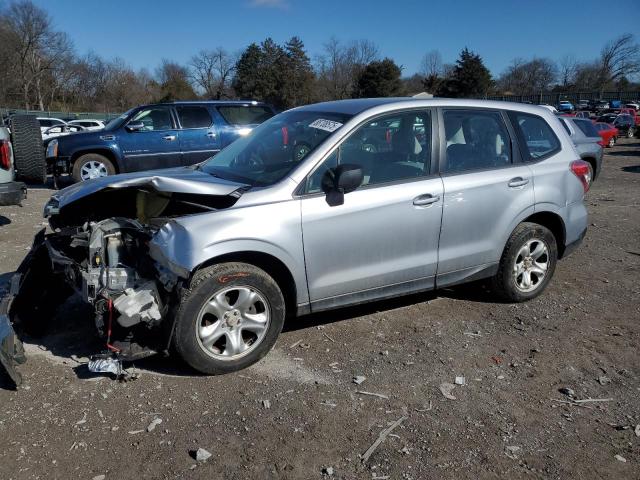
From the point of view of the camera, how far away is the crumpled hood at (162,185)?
11.8 feet

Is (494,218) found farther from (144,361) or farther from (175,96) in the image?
(175,96)

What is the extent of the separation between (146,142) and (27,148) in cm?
356

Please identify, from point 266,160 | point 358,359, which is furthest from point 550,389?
point 266,160

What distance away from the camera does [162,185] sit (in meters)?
3.63

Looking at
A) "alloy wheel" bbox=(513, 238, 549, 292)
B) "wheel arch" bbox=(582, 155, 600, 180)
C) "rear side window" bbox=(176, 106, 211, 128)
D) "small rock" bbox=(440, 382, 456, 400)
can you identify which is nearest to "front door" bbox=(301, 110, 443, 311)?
"small rock" bbox=(440, 382, 456, 400)

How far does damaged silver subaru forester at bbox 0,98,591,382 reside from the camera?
11.4ft

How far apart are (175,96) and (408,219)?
5945 centimetres

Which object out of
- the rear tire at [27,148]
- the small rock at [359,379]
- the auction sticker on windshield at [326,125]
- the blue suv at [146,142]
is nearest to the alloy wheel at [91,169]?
the blue suv at [146,142]

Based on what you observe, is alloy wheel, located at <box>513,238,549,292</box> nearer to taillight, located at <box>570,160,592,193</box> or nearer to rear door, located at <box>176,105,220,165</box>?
taillight, located at <box>570,160,592,193</box>

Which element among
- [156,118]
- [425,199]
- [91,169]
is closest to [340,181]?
[425,199]

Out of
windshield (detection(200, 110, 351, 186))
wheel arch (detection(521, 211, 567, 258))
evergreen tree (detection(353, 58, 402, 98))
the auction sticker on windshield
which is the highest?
Answer: evergreen tree (detection(353, 58, 402, 98))

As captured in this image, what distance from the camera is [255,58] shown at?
60.7 metres

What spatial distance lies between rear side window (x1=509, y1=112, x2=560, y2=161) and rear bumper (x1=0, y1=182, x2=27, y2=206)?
598 cm

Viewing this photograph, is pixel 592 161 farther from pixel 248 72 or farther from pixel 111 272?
pixel 248 72
